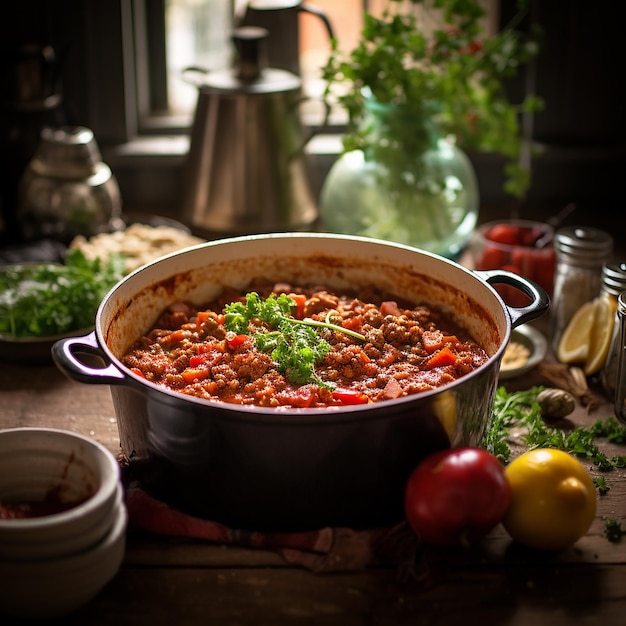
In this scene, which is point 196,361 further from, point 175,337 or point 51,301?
point 51,301

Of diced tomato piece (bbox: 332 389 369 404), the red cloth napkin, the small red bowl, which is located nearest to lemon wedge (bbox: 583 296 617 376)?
the small red bowl

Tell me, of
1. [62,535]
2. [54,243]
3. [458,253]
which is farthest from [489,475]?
[54,243]

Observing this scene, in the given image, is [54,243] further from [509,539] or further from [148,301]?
[509,539]

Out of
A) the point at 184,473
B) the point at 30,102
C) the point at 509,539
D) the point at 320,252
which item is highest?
the point at 30,102

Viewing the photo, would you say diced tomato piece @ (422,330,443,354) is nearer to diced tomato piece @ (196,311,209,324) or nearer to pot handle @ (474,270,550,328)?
pot handle @ (474,270,550,328)

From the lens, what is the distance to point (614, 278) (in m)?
2.23

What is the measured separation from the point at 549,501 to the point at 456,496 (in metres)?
0.18

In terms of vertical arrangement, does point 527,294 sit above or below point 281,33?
below

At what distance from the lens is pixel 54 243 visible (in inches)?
113

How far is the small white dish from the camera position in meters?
2.29

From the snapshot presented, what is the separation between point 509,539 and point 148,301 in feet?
3.01

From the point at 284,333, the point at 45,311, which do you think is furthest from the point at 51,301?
the point at 284,333

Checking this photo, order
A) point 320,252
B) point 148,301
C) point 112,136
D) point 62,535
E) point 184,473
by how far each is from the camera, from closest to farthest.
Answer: point 62,535, point 184,473, point 148,301, point 320,252, point 112,136

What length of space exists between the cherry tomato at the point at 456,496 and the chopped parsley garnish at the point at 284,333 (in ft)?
1.14
